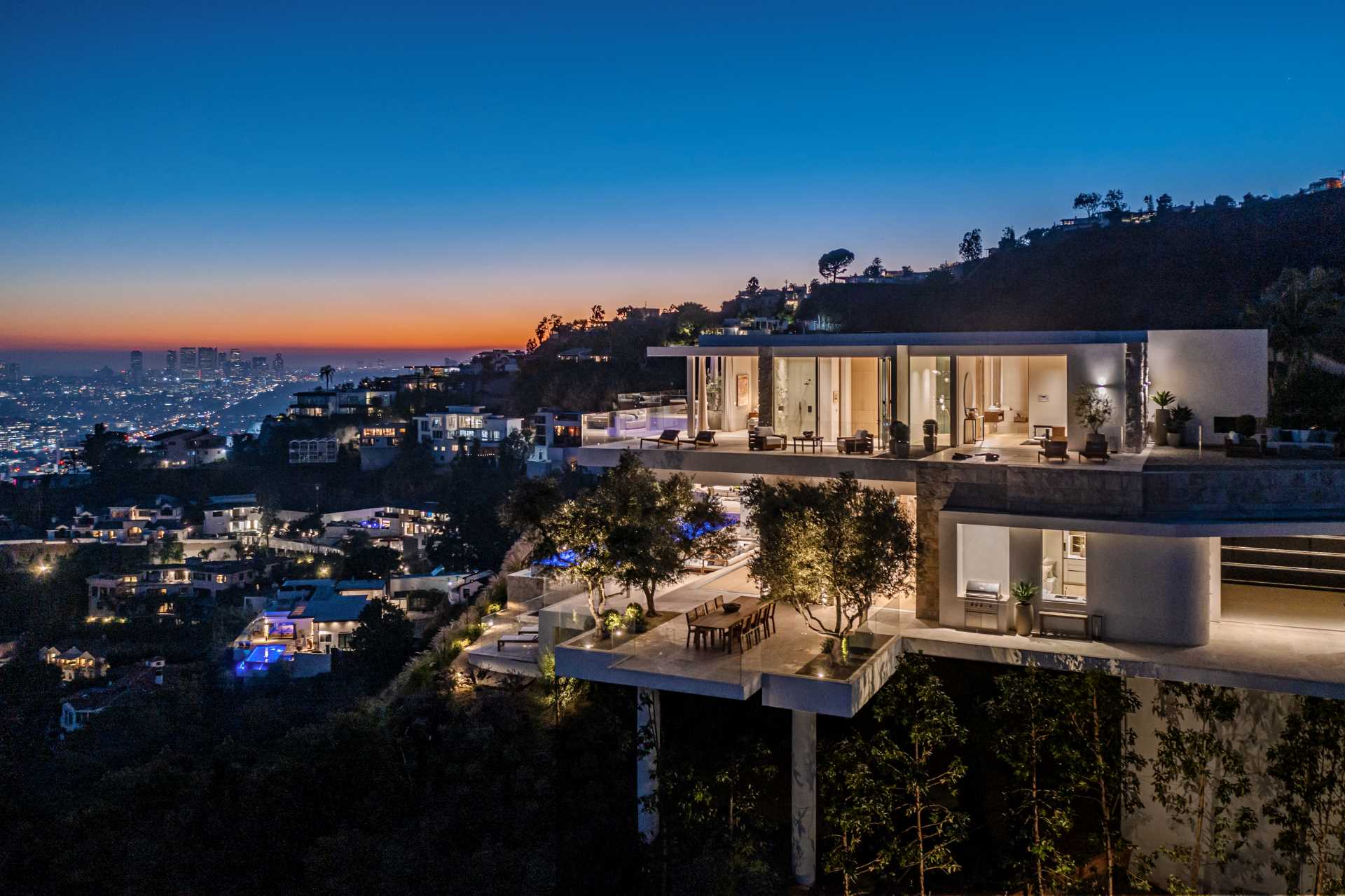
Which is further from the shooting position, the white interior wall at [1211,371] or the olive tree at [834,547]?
the white interior wall at [1211,371]

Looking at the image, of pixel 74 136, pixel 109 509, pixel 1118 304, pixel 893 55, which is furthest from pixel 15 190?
pixel 1118 304

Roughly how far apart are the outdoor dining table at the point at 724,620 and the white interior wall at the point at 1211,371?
1029 centimetres

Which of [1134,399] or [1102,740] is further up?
[1134,399]

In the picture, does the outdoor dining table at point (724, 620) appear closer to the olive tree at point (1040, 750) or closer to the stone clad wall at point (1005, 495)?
the stone clad wall at point (1005, 495)

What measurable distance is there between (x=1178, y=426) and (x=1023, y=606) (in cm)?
741

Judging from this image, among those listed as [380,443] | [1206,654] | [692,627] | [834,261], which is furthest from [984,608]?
[380,443]

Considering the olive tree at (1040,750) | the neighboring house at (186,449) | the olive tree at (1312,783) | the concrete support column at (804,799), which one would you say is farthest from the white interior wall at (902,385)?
the neighboring house at (186,449)

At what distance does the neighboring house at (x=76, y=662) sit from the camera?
4672 centimetres

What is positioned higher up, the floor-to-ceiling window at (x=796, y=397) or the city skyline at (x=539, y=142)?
the city skyline at (x=539, y=142)

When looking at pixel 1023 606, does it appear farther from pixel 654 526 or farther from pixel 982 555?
pixel 654 526

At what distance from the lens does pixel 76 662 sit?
4791 centimetres

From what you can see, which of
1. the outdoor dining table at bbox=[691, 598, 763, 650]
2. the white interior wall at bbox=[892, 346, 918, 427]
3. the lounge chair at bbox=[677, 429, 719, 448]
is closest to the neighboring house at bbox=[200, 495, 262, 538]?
the lounge chair at bbox=[677, 429, 719, 448]

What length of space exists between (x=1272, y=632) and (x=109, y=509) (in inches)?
3284

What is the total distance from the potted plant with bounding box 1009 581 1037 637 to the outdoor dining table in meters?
3.59
